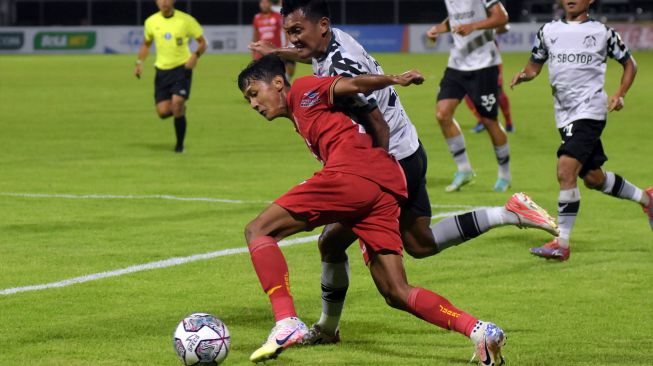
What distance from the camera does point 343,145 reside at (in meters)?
6.42

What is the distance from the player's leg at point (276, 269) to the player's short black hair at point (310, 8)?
1086 mm

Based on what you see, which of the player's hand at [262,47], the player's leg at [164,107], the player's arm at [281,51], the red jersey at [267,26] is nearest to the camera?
the player's arm at [281,51]

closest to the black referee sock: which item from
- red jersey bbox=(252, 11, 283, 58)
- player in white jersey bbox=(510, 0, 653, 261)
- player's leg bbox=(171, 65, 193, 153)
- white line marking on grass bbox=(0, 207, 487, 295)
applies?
player's leg bbox=(171, 65, 193, 153)

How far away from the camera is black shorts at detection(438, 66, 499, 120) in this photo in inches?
557

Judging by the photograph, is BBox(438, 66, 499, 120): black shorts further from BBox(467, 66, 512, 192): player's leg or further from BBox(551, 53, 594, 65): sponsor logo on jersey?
BBox(551, 53, 594, 65): sponsor logo on jersey

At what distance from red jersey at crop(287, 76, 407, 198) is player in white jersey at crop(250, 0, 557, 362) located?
10 cm

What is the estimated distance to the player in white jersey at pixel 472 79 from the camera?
14039mm

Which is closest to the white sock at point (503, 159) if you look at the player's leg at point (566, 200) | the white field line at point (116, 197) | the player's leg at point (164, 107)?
the white field line at point (116, 197)

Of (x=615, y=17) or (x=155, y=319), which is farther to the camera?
(x=615, y=17)

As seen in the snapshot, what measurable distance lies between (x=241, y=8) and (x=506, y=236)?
50.7 metres

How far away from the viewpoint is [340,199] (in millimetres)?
6266

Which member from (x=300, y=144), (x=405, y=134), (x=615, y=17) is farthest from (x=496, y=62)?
(x=615, y=17)

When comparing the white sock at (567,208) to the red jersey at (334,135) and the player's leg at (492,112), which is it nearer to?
the red jersey at (334,135)

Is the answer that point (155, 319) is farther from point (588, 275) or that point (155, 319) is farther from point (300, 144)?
point (300, 144)
